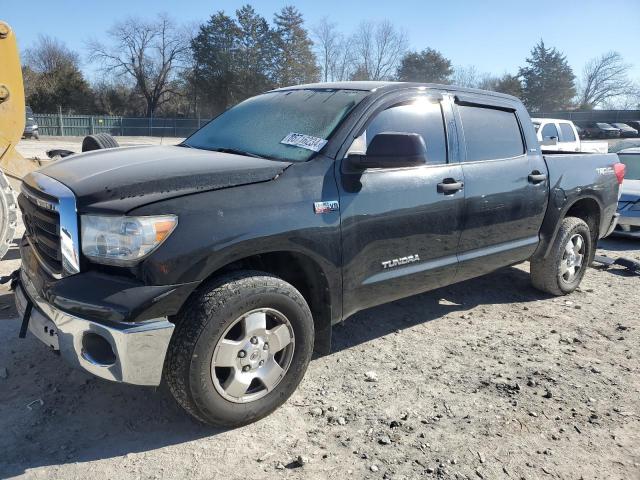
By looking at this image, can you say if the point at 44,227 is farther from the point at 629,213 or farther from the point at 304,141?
the point at 629,213

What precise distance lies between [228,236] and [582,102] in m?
79.8

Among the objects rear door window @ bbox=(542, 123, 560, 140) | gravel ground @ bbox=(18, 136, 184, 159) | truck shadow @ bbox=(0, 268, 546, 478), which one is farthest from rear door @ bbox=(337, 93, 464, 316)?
rear door window @ bbox=(542, 123, 560, 140)

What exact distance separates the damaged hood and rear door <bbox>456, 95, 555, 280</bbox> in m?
1.71

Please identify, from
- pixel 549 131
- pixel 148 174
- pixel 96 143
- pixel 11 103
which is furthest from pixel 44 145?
pixel 148 174

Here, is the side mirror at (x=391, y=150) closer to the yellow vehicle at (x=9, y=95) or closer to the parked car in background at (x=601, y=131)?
the yellow vehicle at (x=9, y=95)

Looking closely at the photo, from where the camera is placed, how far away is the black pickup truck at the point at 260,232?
101 inches

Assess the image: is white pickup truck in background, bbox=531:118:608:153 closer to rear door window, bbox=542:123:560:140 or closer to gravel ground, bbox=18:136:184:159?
rear door window, bbox=542:123:560:140

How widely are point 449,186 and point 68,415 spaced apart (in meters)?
2.80

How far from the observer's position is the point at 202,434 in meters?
2.89

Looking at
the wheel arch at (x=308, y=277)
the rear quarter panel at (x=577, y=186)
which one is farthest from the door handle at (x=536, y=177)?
the wheel arch at (x=308, y=277)

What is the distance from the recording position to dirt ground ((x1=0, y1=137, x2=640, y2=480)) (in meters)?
2.67

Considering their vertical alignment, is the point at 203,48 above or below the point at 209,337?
above

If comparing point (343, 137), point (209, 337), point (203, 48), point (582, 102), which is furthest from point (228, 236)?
point (582, 102)

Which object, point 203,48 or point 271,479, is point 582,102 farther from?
point 271,479
